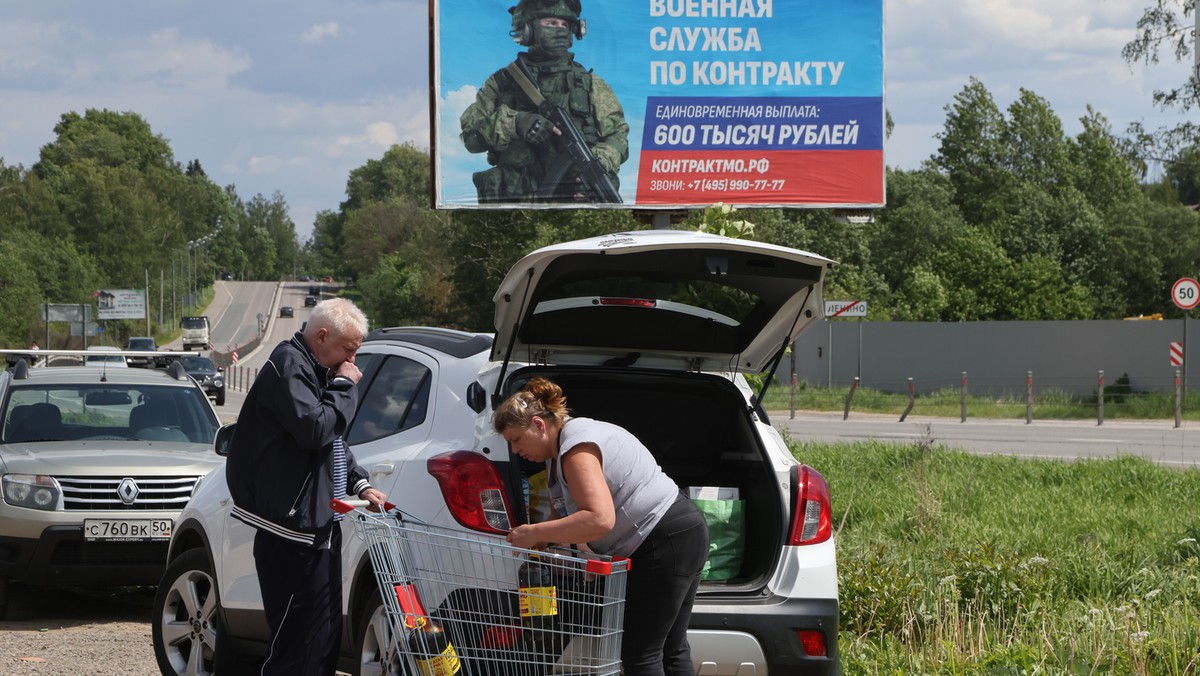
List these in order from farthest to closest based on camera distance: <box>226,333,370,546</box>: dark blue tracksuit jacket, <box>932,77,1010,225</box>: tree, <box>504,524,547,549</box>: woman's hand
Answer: <box>932,77,1010,225</box>: tree, <box>226,333,370,546</box>: dark blue tracksuit jacket, <box>504,524,547,549</box>: woman's hand

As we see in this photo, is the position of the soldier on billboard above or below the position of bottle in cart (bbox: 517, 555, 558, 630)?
above

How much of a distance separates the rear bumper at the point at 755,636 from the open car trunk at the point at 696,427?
0.19 metres

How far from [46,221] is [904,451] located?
313 ft

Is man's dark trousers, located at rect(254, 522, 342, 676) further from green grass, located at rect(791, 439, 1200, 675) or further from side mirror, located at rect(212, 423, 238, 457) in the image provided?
green grass, located at rect(791, 439, 1200, 675)

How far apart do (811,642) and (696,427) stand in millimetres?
1256

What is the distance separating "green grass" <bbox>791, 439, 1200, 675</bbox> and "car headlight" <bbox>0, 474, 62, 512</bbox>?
4.82m

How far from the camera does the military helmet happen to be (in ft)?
59.9

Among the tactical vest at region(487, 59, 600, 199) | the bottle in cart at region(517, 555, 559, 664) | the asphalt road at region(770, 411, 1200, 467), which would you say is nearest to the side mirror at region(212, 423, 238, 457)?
the bottle in cart at region(517, 555, 559, 664)

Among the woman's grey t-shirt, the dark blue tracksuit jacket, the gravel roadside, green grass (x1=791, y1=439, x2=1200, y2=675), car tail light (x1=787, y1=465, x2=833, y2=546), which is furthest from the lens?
the gravel roadside

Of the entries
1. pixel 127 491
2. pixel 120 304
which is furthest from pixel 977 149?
pixel 127 491

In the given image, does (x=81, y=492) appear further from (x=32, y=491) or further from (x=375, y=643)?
(x=375, y=643)

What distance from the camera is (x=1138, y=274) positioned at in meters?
50.0

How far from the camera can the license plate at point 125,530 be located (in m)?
8.14

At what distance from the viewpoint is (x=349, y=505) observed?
432cm
